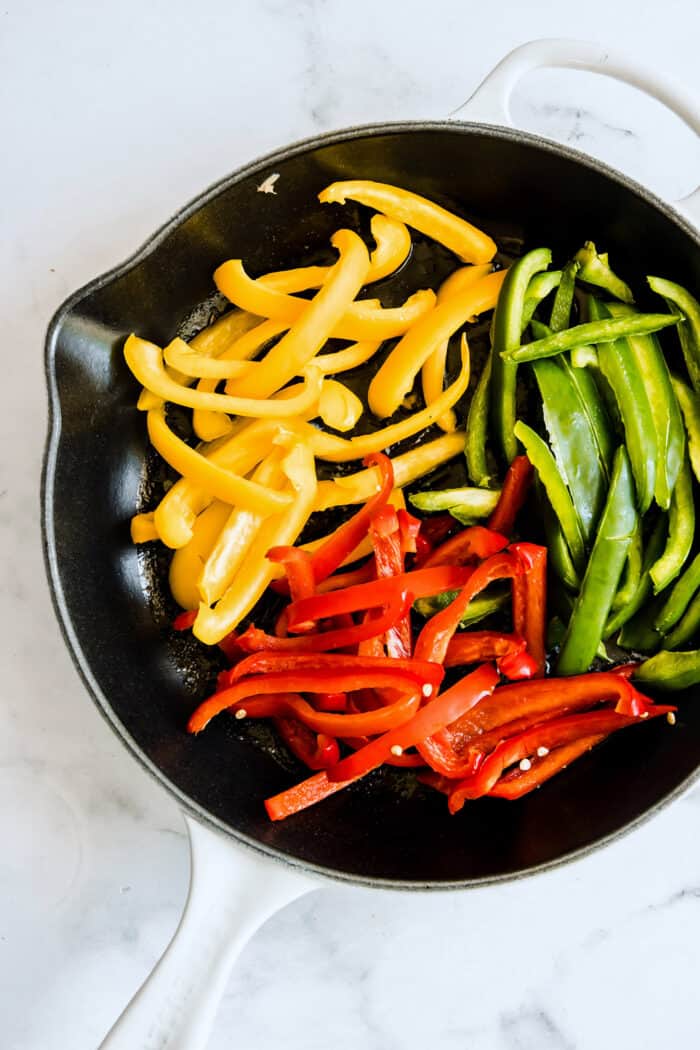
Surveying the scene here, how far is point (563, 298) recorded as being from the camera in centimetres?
174

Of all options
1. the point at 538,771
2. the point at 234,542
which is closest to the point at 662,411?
the point at 538,771

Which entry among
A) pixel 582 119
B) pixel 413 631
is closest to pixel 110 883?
pixel 413 631

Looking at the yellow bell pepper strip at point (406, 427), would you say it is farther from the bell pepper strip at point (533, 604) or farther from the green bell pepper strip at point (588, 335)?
the bell pepper strip at point (533, 604)

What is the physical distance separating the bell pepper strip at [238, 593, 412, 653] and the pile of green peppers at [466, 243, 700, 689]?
0.90 feet

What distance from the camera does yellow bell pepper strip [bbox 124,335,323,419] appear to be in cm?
166

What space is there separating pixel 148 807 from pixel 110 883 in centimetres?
14

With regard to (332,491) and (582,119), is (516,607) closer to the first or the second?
(332,491)

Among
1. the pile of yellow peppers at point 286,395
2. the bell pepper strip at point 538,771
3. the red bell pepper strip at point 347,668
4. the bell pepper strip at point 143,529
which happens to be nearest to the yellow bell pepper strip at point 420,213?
the pile of yellow peppers at point 286,395

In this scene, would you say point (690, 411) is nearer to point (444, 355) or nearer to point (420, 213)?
point (444, 355)

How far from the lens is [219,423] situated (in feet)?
5.74

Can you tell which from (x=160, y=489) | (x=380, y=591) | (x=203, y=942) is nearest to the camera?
(x=203, y=942)

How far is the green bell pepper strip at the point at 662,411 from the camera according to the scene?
5.39 feet

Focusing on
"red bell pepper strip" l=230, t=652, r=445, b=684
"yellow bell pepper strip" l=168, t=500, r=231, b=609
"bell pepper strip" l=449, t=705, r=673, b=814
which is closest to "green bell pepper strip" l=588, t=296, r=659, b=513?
"bell pepper strip" l=449, t=705, r=673, b=814

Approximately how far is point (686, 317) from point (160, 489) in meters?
0.94
